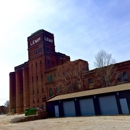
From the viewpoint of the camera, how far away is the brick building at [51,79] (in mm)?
26312

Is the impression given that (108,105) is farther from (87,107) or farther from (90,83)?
(90,83)

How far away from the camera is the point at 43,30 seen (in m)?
54.5

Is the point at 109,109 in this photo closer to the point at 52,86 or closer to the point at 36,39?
the point at 52,86

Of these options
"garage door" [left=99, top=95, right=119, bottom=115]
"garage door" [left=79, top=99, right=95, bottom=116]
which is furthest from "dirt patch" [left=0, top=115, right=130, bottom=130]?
"garage door" [left=79, top=99, right=95, bottom=116]

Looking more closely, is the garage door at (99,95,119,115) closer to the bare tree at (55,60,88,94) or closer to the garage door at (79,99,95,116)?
the garage door at (79,99,95,116)

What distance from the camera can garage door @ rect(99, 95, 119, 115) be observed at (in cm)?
1895

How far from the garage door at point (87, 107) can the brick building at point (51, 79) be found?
0.34 meters

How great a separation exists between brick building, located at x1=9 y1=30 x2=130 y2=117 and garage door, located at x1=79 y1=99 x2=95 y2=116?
34cm

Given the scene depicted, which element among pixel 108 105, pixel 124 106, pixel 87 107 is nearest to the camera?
pixel 124 106

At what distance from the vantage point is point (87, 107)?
844 inches

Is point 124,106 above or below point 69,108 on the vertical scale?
below

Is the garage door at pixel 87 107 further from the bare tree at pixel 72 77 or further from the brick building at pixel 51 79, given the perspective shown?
the bare tree at pixel 72 77

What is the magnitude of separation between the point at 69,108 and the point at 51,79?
24.6 meters

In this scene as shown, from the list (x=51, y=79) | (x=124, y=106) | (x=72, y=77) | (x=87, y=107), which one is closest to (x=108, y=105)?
(x=124, y=106)
